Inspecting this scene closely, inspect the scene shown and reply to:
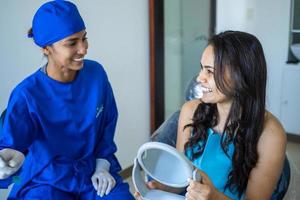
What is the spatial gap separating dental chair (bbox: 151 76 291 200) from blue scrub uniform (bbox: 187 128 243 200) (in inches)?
6.1

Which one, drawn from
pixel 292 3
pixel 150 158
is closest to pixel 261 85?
pixel 150 158

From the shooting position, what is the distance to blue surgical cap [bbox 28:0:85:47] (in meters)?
1.28

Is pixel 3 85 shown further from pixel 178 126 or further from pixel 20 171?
Result: pixel 178 126

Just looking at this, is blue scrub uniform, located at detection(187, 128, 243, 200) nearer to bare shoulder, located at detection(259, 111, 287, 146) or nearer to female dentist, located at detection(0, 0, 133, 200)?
bare shoulder, located at detection(259, 111, 287, 146)

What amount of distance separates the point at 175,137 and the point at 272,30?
2.37 metres

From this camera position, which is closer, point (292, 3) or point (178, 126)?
point (178, 126)

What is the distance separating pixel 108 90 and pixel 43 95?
11.4 inches

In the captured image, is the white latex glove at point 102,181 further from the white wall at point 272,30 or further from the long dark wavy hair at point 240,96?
the white wall at point 272,30

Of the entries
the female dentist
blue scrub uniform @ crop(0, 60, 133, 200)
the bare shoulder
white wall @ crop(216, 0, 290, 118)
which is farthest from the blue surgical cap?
white wall @ crop(216, 0, 290, 118)

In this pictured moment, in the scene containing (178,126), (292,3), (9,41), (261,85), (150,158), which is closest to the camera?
(150,158)

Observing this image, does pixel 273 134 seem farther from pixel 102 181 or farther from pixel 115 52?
pixel 115 52

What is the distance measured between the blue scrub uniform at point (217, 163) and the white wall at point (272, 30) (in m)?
2.17

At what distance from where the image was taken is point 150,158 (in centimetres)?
106

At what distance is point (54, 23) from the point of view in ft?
4.18
